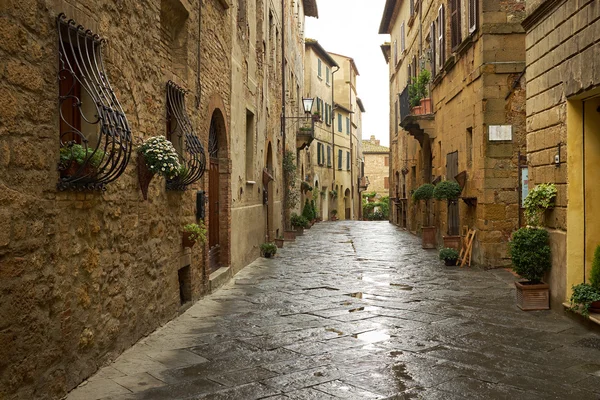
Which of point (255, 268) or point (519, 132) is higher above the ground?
point (519, 132)

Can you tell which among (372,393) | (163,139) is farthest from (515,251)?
(163,139)

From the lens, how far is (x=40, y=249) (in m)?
3.60

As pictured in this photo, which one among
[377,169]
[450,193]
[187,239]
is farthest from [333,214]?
[187,239]

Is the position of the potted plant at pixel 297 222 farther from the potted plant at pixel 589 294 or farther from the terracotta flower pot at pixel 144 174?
the terracotta flower pot at pixel 144 174

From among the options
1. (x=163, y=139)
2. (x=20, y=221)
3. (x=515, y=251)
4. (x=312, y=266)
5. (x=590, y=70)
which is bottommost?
(x=312, y=266)

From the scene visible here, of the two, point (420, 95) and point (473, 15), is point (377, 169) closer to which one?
point (420, 95)

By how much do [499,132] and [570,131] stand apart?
4299 millimetres

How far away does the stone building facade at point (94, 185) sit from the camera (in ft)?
11.0

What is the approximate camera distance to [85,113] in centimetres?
465

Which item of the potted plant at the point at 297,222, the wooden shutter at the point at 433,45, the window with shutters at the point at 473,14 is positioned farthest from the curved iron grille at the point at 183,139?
the potted plant at the point at 297,222

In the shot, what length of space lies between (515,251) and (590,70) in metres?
2.43

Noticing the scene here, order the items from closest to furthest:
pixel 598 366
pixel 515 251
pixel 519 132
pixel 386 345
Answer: pixel 598 366 → pixel 386 345 → pixel 515 251 → pixel 519 132

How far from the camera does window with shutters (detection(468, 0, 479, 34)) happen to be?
10859mm

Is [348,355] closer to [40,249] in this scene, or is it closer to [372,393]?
[372,393]
